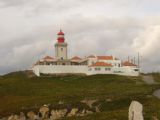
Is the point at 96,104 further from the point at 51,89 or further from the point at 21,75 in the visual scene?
the point at 21,75

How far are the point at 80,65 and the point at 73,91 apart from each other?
4149cm

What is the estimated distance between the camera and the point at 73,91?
118 m

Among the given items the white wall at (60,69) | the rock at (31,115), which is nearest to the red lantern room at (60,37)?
the white wall at (60,69)

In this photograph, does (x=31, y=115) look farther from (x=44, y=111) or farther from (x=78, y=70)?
(x=78, y=70)

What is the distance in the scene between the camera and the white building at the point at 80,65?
517 ft

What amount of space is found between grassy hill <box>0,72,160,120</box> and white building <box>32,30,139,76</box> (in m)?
6.65

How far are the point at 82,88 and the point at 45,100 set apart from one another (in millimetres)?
27342

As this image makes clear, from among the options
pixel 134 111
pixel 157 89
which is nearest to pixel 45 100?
pixel 157 89

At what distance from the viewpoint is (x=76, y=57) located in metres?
170

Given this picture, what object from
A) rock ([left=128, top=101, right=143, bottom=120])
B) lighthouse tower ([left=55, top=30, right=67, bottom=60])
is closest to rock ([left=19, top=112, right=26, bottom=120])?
rock ([left=128, top=101, right=143, bottom=120])

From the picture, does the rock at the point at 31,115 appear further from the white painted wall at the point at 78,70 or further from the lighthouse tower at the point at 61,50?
the lighthouse tower at the point at 61,50

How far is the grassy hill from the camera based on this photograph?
9019cm

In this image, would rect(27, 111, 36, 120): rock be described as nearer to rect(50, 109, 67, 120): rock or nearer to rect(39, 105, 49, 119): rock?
rect(39, 105, 49, 119): rock

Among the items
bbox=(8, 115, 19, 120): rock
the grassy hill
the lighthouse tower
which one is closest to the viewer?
bbox=(8, 115, 19, 120): rock
